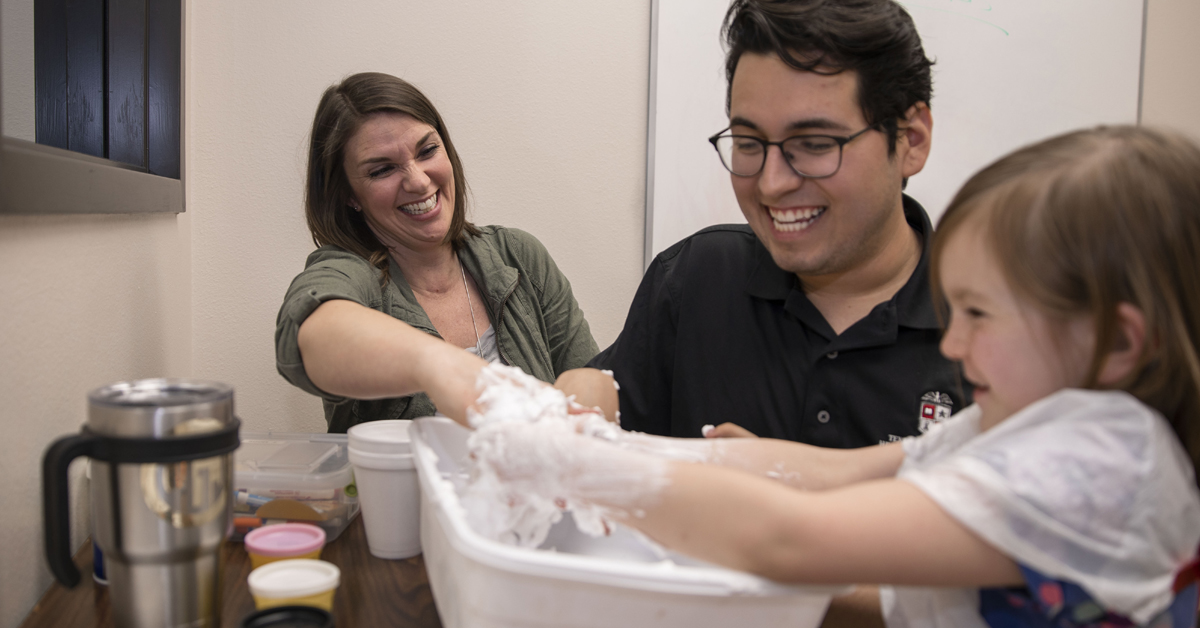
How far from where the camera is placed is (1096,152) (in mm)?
585

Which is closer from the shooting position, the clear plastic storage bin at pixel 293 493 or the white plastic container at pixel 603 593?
the white plastic container at pixel 603 593

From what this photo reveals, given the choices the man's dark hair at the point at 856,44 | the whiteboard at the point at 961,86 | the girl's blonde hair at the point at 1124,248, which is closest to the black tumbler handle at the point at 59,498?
the girl's blonde hair at the point at 1124,248

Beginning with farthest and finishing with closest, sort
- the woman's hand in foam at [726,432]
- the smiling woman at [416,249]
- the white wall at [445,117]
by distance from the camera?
the white wall at [445,117], the smiling woman at [416,249], the woman's hand in foam at [726,432]

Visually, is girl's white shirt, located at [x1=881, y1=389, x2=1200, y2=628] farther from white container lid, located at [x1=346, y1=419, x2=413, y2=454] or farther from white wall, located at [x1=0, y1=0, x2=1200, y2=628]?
white wall, located at [x1=0, y1=0, x2=1200, y2=628]

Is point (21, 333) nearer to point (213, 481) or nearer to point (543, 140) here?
point (213, 481)

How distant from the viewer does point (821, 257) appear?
45.0 inches

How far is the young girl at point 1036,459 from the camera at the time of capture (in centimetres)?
50

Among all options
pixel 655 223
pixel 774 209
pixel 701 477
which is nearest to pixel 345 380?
pixel 701 477

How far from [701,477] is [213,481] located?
15.6 inches

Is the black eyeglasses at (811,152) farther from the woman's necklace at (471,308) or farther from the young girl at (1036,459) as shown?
the woman's necklace at (471,308)

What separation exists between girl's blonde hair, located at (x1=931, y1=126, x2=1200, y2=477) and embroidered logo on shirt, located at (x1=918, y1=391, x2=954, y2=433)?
20.6 inches

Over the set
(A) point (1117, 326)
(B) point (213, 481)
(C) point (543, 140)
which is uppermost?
(C) point (543, 140)

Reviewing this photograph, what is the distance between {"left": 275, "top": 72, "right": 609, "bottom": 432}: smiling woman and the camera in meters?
1.53

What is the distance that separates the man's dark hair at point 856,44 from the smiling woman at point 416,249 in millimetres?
729
